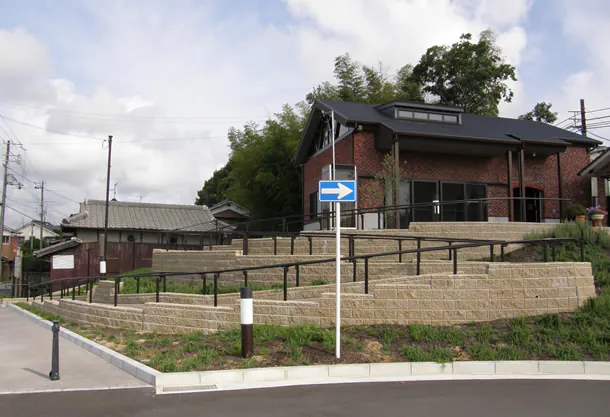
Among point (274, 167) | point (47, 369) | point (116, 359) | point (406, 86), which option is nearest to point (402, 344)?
point (116, 359)

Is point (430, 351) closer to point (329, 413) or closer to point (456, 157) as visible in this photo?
point (329, 413)

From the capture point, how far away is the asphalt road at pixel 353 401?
5957 mm

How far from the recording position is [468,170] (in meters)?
22.3

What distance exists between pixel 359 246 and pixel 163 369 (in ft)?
26.2

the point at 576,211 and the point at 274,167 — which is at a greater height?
the point at 274,167

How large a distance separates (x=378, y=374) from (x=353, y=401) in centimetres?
140

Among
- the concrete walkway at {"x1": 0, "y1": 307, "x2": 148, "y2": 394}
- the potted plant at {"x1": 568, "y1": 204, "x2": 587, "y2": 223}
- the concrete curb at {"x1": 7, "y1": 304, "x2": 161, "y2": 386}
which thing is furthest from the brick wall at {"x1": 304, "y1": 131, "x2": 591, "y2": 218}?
the concrete walkway at {"x1": 0, "y1": 307, "x2": 148, "y2": 394}

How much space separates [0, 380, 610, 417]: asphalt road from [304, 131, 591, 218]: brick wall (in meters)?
13.9

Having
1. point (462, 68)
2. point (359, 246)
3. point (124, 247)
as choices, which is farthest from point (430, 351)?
point (462, 68)

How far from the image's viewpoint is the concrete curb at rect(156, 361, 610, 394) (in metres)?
7.27

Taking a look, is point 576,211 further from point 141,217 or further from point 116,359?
point 141,217

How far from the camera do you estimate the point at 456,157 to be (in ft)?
73.0

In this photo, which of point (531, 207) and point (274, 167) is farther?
point (274, 167)

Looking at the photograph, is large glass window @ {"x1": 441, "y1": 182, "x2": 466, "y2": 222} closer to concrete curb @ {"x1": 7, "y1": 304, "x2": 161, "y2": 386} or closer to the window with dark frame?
the window with dark frame
